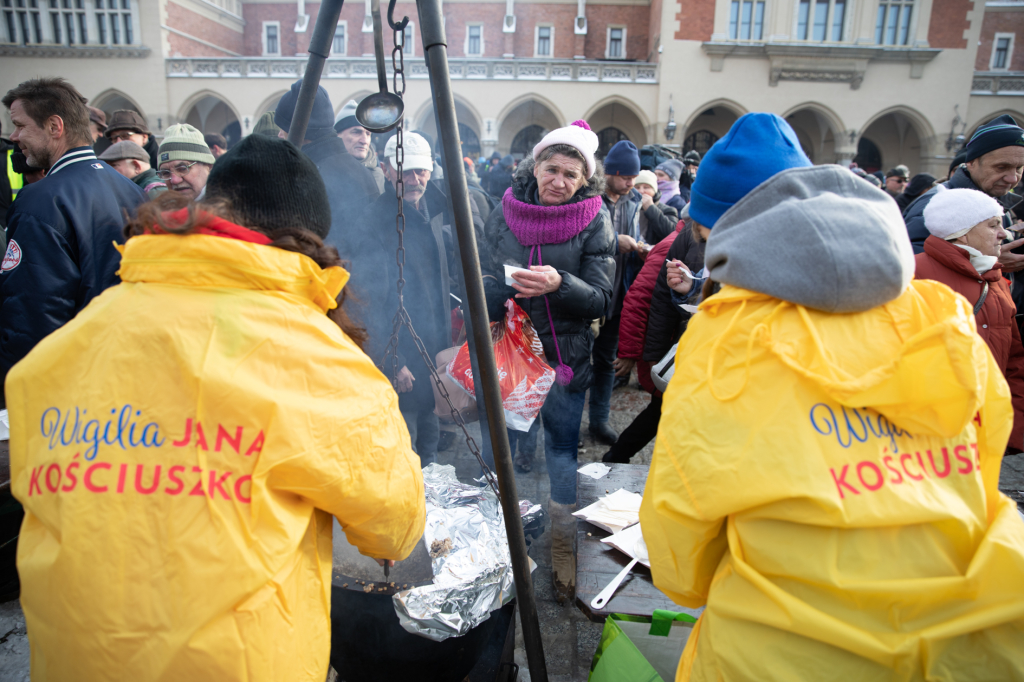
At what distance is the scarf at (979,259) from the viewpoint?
8.08ft

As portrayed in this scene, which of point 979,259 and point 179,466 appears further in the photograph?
point 979,259

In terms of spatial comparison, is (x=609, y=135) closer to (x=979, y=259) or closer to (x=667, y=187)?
(x=667, y=187)

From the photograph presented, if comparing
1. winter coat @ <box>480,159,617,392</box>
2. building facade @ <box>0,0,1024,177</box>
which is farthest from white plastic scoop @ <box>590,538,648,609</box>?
building facade @ <box>0,0,1024,177</box>

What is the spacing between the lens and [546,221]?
2551 mm

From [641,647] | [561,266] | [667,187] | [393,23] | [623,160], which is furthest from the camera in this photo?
[667,187]

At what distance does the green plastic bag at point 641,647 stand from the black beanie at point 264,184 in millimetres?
1262

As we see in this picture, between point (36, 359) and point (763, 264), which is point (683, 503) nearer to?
point (763, 264)

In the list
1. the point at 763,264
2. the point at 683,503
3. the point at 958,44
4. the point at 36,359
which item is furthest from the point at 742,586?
the point at 958,44

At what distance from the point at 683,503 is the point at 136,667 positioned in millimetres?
957

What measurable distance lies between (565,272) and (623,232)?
205 cm

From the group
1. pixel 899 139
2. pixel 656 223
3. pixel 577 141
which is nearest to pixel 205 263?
pixel 577 141

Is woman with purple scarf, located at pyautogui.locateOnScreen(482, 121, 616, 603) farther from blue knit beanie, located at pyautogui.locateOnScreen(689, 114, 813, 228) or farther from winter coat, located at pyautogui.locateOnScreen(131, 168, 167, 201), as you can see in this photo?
winter coat, located at pyautogui.locateOnScreen(131, 168, 167, 201)

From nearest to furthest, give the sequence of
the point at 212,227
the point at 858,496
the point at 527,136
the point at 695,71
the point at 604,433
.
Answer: the point at 858,496
the point at 212,227
the point at 604,433
the point at 695,71
the point at 527,136

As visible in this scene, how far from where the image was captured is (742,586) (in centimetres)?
99
